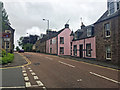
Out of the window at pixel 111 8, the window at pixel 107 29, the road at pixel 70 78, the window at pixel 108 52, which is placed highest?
the window at pixel 111 8

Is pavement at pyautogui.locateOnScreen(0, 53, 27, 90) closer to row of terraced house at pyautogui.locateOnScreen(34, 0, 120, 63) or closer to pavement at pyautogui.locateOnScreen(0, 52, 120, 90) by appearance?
pavement at pyautogui.locateOnScreen(0, 52, 120, 90)

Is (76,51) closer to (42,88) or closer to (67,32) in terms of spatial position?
(67,32)

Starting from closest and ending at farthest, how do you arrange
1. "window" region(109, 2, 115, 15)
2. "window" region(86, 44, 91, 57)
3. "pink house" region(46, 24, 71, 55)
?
1. "window" region(109, 2, 115, 15)
2. "window" region(86, 44, 91, 57)
3. "pink house" region(46, 24, 71, 55)

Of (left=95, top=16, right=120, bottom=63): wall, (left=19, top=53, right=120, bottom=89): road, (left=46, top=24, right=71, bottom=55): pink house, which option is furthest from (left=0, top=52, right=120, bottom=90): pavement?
(left=46, top=24, right=71, bottom=55): pink house

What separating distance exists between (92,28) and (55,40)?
58.0ft

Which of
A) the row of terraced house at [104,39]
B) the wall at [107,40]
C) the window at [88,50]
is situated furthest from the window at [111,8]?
the window at [88,50]

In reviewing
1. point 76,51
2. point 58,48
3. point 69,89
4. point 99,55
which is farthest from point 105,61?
point 58,48

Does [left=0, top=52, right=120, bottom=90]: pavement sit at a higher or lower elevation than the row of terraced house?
lower

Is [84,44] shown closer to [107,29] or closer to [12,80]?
[107,29]

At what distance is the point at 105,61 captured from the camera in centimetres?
1560

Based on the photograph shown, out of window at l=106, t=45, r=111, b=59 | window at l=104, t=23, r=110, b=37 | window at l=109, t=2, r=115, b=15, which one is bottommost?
window at l=106, t=45, r=111, b=59

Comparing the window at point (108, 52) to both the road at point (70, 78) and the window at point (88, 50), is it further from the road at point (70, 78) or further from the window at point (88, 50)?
the road at point (70, 78)

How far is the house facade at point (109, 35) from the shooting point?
45.9ft

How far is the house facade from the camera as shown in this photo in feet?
45.9
